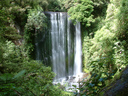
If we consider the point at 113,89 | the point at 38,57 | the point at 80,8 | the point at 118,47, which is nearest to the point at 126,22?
the point at 118,47

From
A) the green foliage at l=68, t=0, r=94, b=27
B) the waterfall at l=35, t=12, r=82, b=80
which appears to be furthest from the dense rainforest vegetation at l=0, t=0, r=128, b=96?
the waterfall at l=35, t=12, r=82, b=80

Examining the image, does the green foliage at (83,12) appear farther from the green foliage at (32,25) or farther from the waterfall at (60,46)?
the green foliage at (32,25)

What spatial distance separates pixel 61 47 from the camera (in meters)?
10.6

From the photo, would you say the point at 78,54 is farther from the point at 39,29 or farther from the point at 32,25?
the point at 32,25

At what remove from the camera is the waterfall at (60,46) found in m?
9.97

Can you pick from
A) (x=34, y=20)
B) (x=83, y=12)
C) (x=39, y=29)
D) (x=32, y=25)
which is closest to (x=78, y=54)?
(x=83, y=12)

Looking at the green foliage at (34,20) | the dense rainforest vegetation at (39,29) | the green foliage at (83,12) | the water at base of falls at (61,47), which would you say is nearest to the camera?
the dense rainforest vegetation at (39,29)

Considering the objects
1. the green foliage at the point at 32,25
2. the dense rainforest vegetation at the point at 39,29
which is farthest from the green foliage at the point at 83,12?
the green foliage at the point at 32,25

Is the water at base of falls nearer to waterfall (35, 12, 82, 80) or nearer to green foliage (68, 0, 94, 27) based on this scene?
waterfall (35, 12, 82, 80)

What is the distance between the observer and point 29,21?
841cm

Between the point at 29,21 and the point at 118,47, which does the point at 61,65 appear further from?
the point at 118,47

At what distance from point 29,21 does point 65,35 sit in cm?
383

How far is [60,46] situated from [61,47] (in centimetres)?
15

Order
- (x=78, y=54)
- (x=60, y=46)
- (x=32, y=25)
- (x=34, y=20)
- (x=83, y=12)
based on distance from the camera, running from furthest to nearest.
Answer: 1. (x=78, y=54)
2. (x=60, y=46)
3. (x=83, y=12)
4. (x=32, y=25)
5. (x=34, y=20)
